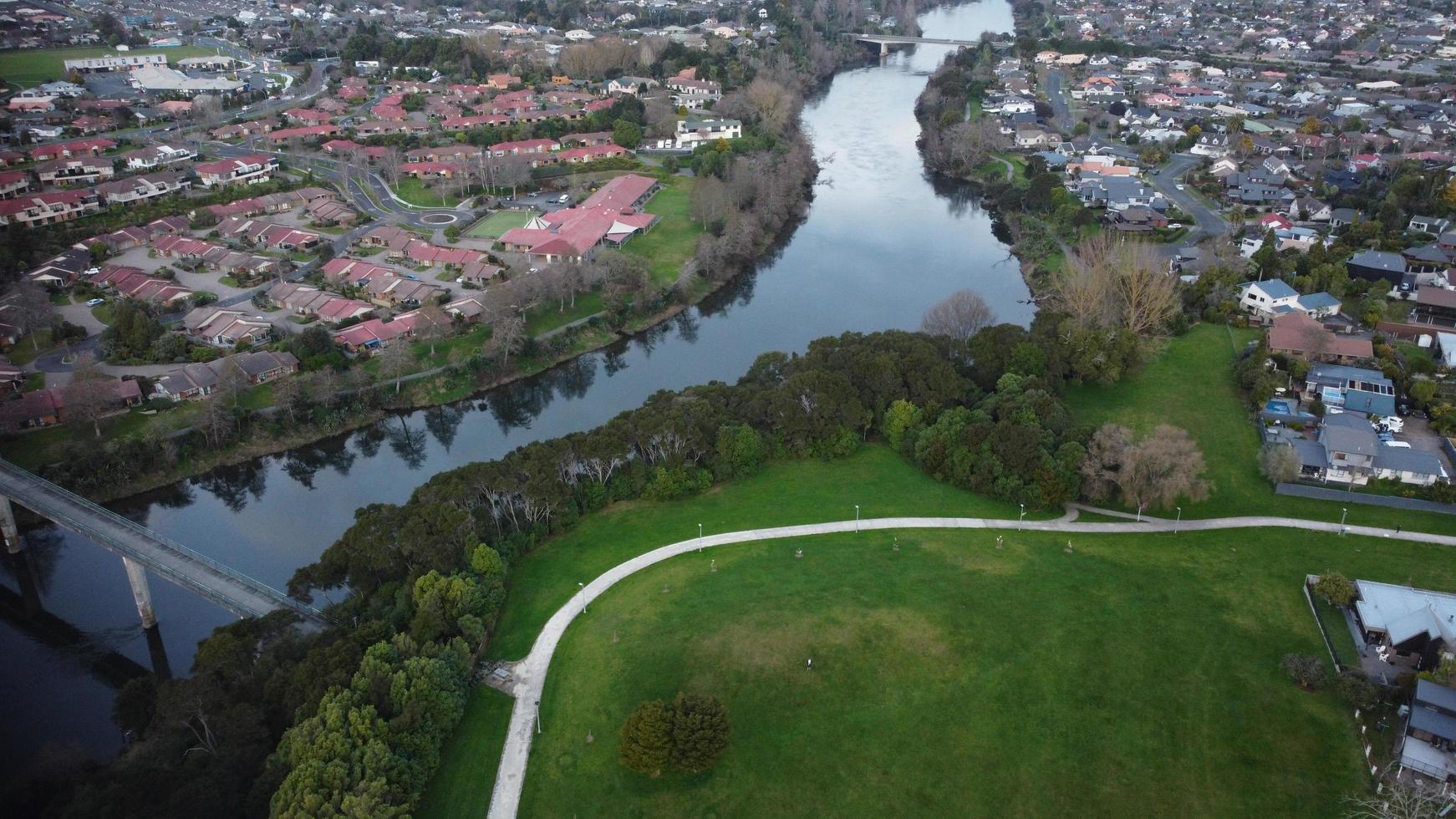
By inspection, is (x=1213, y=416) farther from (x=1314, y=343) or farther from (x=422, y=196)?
(x=422, y=196)

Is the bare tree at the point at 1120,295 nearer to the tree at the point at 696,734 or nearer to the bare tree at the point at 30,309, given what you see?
the tree at the point at 696,734

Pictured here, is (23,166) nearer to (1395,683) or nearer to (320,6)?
(1395,683)

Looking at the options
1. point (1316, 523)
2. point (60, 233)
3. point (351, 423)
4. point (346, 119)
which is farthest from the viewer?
point (346, 119)

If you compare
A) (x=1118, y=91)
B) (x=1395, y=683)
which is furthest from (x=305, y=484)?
(x=1118, y=91)

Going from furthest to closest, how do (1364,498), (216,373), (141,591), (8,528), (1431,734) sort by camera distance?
1. (216,373)
2. (8,528)
3. (1364,498)
4. (141,591)
5. (1431,734)

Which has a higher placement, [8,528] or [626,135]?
[626,135]

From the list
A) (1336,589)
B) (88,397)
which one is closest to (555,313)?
(88,397)

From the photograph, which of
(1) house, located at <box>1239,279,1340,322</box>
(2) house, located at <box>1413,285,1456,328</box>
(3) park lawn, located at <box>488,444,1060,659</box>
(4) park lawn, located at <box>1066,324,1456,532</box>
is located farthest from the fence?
(2) house, located at <box>1413,285,1456,328</box>
